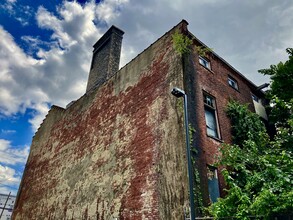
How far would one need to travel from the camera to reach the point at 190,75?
11.2 m

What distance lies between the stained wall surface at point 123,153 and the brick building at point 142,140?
4 cm

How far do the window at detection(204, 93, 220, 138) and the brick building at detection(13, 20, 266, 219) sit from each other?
0.05 metres

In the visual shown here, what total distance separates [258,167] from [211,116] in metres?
3.30

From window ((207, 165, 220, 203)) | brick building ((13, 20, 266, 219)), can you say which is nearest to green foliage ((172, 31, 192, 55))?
brick building ((13, 20, 266, 219))

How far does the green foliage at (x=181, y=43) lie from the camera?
36.5 feet

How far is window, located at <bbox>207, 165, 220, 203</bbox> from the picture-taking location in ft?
30.5

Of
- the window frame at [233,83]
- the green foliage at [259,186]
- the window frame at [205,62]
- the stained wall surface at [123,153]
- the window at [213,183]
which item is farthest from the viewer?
the window frame at [233,83]

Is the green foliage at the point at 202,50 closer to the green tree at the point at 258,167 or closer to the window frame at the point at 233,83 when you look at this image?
the window frame at the point at 233,83

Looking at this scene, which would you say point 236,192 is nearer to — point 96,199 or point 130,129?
point 130,129

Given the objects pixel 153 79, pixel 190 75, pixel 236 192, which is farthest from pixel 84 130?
pixel 236 192

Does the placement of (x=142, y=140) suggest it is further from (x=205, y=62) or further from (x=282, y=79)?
(x=282, y=79)

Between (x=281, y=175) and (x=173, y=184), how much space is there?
3.42m

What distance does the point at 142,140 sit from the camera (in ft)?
34.6

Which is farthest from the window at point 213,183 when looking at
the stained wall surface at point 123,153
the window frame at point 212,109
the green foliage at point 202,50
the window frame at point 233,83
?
the window frame at point 233,83
